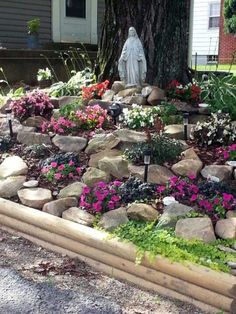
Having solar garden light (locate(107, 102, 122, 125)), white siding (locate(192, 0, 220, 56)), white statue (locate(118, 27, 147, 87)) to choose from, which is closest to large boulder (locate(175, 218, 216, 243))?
solar garden light (locate(107, 102, 122, 125))

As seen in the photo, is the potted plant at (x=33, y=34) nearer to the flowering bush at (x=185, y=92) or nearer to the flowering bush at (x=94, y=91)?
the flowering bush at (x=94, y=91)

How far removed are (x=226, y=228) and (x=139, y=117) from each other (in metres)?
1.91

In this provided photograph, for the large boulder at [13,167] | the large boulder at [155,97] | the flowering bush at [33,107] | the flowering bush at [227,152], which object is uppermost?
the large boulder at [155,97]

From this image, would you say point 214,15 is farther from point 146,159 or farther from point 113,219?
point 113,219

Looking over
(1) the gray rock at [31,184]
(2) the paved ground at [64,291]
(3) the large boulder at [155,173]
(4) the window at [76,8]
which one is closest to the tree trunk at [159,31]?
(3) the large boulder at [155,173]

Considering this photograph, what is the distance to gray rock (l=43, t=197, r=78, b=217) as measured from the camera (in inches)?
146

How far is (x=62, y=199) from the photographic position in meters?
3.79

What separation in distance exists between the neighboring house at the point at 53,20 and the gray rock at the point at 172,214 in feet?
30.9

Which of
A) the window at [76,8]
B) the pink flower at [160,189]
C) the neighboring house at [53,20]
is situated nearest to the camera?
the pink flower at [160,189]

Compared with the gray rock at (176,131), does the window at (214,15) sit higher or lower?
higher

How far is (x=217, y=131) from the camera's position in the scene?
4426 mm

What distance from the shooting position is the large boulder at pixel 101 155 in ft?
14.1

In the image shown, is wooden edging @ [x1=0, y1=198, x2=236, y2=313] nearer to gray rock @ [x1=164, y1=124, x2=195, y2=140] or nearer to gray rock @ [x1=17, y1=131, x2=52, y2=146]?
gray rock @ [x1=17, y1=131, x2=52, y2=146]

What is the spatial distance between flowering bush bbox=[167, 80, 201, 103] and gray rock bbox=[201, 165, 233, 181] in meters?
1.57
